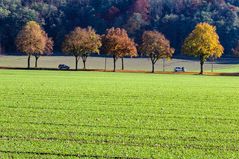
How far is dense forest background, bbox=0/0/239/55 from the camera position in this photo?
15324cm

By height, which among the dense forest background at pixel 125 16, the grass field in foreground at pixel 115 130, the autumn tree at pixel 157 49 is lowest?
the grass field in foreground at pixel 115 130

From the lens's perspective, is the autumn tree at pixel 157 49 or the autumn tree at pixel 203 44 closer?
the autumn tree at pixel 203 44

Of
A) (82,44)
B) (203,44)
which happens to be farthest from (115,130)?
(82,44)

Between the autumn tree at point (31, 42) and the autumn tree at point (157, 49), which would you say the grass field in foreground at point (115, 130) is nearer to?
the autumn tree at point (157, 49)

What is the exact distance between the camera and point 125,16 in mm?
167000

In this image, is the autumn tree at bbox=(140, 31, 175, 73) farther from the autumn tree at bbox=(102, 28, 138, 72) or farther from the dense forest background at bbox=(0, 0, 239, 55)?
the dense forest background at bbox=(0, 0, 239, 55)

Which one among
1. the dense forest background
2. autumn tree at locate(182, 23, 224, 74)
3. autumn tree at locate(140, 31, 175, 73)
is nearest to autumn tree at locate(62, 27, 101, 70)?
autumn tree at locate(140, 31, 175, 73)

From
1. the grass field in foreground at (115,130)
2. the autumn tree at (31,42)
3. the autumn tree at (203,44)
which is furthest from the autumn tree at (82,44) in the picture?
the grass field in foreground at (115,130)

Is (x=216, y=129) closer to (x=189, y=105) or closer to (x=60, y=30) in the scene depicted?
(x=189, y=105)

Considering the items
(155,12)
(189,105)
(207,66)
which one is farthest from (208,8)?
(189,105)

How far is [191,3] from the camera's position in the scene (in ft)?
550

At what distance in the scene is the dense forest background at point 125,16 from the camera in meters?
153

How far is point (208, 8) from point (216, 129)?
149773mm

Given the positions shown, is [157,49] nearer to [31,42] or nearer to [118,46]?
[118,46]
